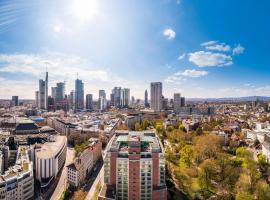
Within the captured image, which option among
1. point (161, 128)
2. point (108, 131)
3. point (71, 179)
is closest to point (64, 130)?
point (108, 131)

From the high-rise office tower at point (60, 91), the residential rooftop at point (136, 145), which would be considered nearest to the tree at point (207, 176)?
the residential rooftop at point (136, 145)

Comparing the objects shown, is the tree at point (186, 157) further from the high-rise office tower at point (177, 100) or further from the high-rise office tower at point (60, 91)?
the high-rise office tower at point (60, 91)

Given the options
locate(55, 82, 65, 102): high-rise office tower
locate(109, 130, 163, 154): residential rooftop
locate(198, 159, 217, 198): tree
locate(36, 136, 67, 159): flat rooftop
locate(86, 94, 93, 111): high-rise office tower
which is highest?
locate(55, 82, 65, 102): high-rise office tower

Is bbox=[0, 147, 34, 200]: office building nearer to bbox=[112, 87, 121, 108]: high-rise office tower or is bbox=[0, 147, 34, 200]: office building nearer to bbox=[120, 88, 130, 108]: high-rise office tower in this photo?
bbox=[112, 87, 121, 108]: high-rise office tower

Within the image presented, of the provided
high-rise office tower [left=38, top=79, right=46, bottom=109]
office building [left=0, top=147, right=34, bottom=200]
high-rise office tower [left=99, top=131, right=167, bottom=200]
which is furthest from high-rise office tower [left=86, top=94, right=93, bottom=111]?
high-rise office tower [left=99, top=131, right=167, bottom=200]

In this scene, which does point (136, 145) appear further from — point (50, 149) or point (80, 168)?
point (50, 149)

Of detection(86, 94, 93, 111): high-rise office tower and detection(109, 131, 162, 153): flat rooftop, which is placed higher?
detection(86, 94, 93, 111): high-rise office tower
